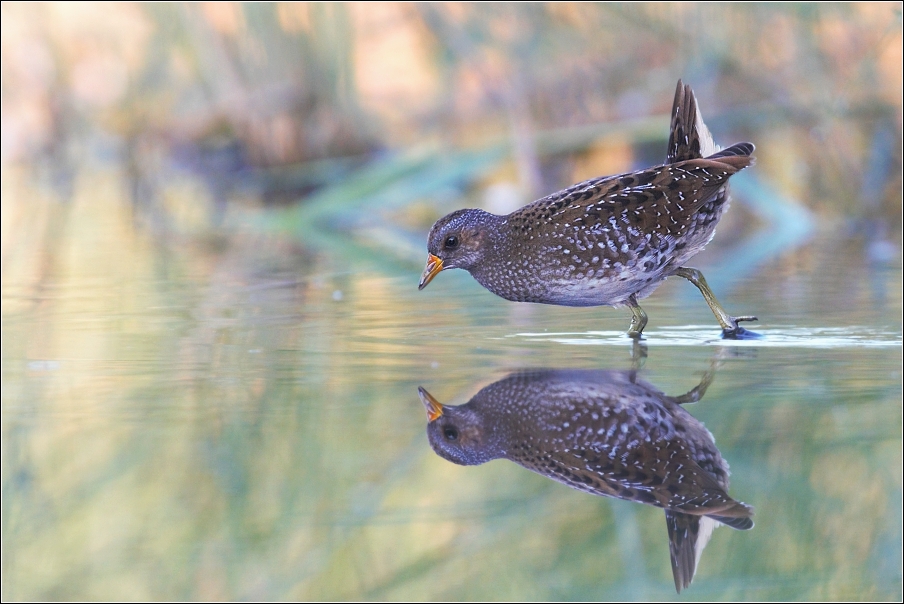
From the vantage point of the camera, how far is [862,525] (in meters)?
2.50

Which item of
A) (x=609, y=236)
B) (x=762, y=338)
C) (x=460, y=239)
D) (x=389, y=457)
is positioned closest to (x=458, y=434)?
(x=389, y=457)

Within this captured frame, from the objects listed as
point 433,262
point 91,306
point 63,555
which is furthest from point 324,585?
point 91,306

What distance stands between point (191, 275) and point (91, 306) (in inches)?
43.9

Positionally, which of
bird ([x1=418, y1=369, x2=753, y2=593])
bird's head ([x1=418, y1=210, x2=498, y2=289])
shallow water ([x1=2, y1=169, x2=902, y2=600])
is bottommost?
shallow water ([x1=2, y1=169, x2=902, y2=600])

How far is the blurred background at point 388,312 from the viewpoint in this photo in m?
2.41

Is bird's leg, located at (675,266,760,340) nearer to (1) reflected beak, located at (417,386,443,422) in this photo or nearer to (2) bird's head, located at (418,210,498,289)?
(2) bird's head, located at (418,210,498,289)

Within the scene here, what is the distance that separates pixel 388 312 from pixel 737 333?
4.39ft

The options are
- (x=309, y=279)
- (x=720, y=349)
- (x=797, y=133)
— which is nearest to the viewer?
(x=720, y=349)

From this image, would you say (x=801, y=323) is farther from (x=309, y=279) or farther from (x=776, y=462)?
(x=309, y=279)

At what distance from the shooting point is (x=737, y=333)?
4.41 metres

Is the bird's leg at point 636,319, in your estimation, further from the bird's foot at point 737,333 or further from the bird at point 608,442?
the bird at point 608,442

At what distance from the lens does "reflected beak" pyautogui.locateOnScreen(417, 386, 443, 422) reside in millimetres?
3239

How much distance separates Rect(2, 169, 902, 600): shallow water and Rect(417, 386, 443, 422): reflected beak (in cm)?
2

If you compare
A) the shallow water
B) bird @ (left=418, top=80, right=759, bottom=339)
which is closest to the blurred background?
the shallow water
